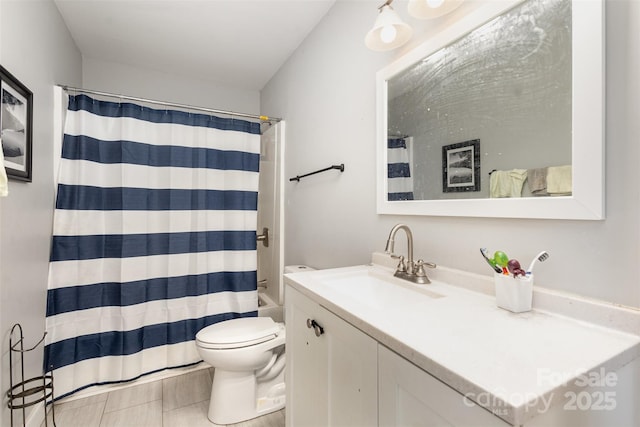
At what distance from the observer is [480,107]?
3.26 feet

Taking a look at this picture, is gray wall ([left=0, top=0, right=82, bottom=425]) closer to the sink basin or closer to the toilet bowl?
the toilet bowl

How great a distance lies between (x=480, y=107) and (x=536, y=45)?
0.21m

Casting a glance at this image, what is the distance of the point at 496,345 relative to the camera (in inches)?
23.2

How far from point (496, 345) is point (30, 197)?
1945mm

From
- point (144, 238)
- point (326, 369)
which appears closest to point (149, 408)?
point (144, 238)

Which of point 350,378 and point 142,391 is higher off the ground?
point 350,378

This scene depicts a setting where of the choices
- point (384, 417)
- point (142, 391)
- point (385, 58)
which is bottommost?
point (142, 391)

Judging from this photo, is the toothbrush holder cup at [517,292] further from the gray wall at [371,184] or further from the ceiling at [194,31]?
the ceiling at [194,31]

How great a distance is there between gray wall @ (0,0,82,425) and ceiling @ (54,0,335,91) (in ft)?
0.85

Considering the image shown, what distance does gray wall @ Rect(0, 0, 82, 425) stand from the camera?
3.93 ft

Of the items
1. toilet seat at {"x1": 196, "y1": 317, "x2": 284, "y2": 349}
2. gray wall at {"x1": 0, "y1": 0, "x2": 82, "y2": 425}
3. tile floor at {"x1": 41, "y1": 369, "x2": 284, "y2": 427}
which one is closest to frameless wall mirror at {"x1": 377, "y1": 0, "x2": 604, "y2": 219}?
toilet seat at {"x1": 196, "y1": 317, "x2": 284, "y2": 349}

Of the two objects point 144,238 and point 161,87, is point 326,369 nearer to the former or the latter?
point 144,238

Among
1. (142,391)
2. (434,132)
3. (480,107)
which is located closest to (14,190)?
(142,391)

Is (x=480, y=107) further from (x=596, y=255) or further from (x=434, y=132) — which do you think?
(x=596, y=255)
